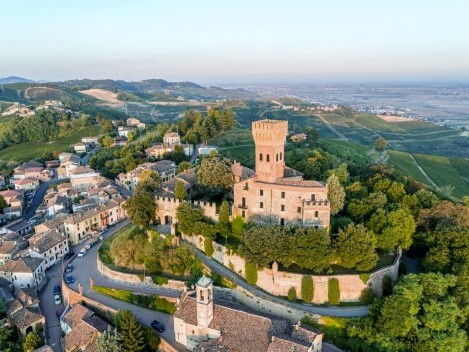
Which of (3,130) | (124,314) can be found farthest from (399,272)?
(3,130)

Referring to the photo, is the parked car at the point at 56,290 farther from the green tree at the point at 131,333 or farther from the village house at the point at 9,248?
the green tree at the point at 131,333

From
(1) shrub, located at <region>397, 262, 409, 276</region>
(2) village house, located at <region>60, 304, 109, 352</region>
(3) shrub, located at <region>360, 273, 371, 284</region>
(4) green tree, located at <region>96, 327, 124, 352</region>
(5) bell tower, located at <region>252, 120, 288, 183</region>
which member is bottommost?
(2) village house, located at <region>60, 304, 109, 352</region>

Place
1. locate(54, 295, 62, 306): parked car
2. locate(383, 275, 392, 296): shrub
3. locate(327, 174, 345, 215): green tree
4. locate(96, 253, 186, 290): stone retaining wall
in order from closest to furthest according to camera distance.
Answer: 1. locate(383, 275, 392, 296): shrub
2. locate(96, 253, 186, 290): stone retaining wall
3. locate(327, 174, 345, 215): green tree
4. locate(54, 295, 62, 306): parked car

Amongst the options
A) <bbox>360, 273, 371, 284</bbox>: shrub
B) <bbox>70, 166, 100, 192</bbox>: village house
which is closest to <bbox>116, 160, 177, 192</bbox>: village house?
<bbox>70, 166, 100, 192</bbox>: village house

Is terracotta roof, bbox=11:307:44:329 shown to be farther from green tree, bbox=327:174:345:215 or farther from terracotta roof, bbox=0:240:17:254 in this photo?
green tree, bbox=327:174:345:215

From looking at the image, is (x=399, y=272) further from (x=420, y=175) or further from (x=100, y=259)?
(x=420, y=175)

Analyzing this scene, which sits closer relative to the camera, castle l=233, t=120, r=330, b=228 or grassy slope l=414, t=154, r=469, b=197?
castle l=233, t=120, r=330, b=228

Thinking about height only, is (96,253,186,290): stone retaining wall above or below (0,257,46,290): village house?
above
